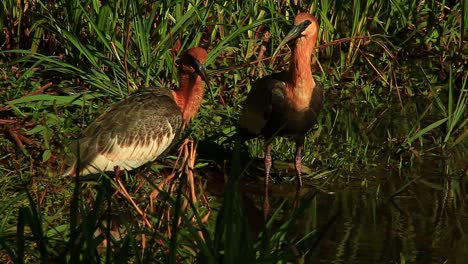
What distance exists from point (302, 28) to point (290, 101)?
535mm

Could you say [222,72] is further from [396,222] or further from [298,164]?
[396,222]

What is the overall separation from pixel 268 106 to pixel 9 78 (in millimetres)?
1933

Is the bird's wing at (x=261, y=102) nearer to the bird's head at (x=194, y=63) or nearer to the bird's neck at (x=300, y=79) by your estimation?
the bird's neck at (x=300, y=79)

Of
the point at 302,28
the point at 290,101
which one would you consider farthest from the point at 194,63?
the point at 302,28

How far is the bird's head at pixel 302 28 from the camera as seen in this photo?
8.15m

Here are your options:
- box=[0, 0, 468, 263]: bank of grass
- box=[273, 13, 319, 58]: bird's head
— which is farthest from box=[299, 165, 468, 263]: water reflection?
box=[273, 13, 319, 58]: bird's head

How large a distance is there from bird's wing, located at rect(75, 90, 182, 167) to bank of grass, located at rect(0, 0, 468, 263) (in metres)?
0.27

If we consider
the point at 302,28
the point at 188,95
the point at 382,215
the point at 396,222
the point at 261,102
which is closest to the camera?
the point at 396,222

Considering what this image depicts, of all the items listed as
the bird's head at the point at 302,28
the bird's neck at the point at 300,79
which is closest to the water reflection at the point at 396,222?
the bird's neck at the point at 300,79

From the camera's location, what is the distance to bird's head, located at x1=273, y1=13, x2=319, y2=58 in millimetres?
8148

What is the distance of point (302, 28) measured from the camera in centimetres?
817


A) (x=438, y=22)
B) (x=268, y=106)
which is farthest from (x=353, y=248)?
(x=438, y=22)

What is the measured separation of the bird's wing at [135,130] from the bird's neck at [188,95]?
0.16 m

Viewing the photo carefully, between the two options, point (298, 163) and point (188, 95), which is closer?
point (188, 95)
